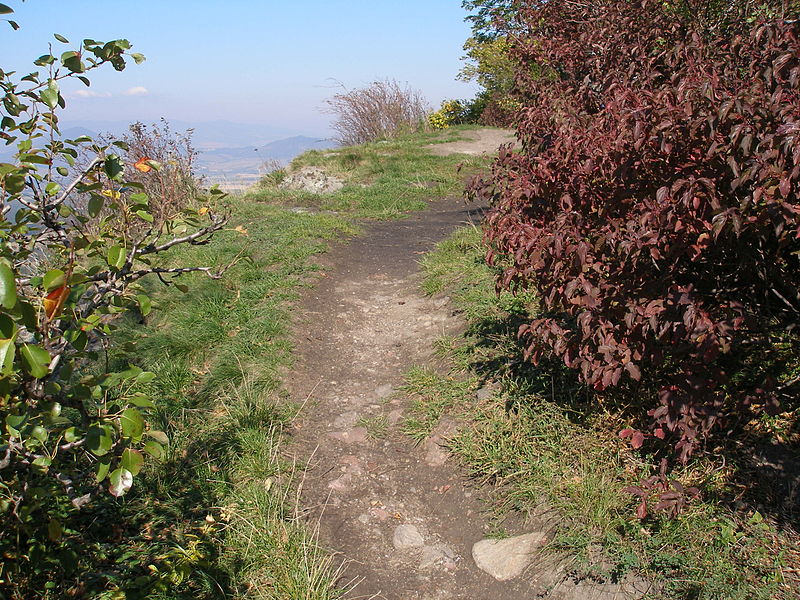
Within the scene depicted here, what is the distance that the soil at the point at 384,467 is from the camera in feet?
9.99

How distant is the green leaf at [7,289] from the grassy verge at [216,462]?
937mm

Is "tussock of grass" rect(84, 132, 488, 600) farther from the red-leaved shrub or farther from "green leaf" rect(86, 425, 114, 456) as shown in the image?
the red-leaved shrub

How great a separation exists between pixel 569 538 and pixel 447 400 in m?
1.46

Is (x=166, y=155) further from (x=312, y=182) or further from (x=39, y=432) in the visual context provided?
(x=39, y=432)

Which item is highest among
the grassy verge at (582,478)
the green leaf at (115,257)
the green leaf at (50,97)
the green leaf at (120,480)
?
the green leaf at (50,97)

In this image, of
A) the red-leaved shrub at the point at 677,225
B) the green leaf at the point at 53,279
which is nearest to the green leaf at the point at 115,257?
the green leaf at the point at 53,279

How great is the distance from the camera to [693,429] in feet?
9.23

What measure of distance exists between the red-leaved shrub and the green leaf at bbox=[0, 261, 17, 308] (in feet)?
7.23

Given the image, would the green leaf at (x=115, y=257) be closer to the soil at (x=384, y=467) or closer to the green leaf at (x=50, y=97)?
the green leaf at (x=50, y=97)

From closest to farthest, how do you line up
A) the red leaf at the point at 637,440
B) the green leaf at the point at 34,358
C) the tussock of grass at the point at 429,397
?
1. the green leaf at the point at 34,358
2. the red leaf at the point at 637,440
3. the tussock of grass at the point at 429,397

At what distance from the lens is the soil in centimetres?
304

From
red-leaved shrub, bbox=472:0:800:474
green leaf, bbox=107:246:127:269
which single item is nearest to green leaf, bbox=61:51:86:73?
green leaf, bbox=107:246:127:269

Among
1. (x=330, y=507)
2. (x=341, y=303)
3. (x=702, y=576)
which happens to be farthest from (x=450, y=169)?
(x=702, y=576)

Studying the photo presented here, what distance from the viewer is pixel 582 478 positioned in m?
3.24
